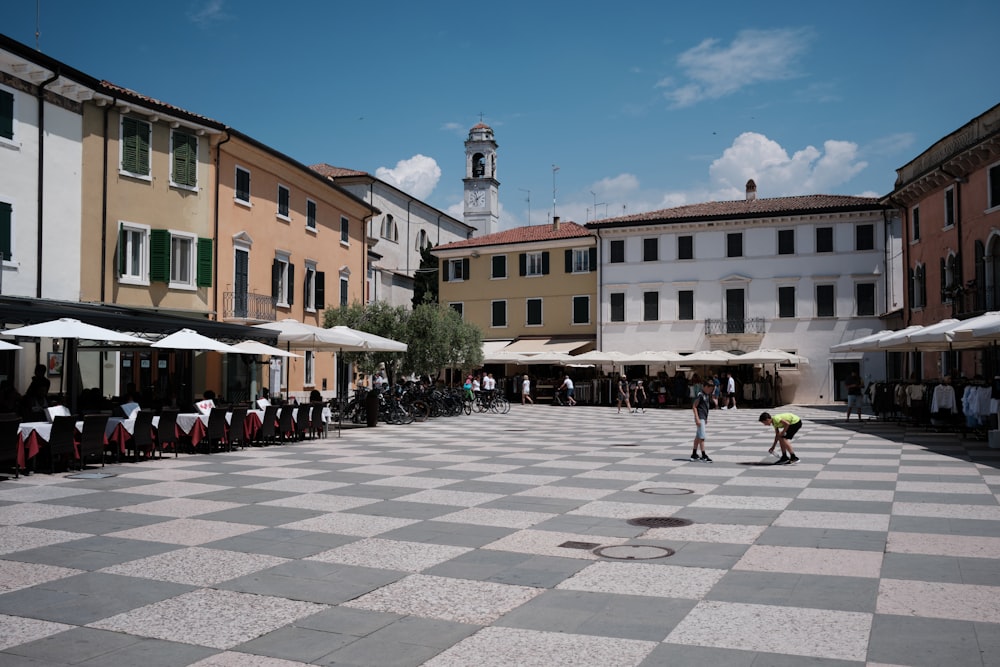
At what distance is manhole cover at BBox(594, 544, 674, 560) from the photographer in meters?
7.52

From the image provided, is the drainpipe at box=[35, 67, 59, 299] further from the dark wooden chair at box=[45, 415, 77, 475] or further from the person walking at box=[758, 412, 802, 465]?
the person walking at box=[758, 412, 802, 465]

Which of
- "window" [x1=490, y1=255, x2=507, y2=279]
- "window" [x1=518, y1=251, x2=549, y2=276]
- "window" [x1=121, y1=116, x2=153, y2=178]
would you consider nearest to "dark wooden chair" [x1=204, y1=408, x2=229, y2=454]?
"window" [x1=121, y1=116, x2=153, y2=178]

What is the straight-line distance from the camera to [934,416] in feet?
75.3

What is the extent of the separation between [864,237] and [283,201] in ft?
89.8

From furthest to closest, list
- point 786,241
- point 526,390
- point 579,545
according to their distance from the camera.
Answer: point 786,241
point 526,390
point 579,545

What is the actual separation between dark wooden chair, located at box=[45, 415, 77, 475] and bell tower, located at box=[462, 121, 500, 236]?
6613 centimetres

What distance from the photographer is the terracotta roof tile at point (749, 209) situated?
4234 centimetres

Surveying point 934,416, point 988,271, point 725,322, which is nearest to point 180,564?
point 934,416

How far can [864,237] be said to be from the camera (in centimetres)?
4194

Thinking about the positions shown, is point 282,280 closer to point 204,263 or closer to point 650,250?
point 204,263

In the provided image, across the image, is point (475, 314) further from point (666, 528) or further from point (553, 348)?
point (666, 528)

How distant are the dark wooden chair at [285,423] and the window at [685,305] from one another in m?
29.2

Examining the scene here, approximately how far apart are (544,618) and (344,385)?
3213cm

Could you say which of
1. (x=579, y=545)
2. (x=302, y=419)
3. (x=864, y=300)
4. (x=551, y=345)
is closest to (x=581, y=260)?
(x=551, y=345)
